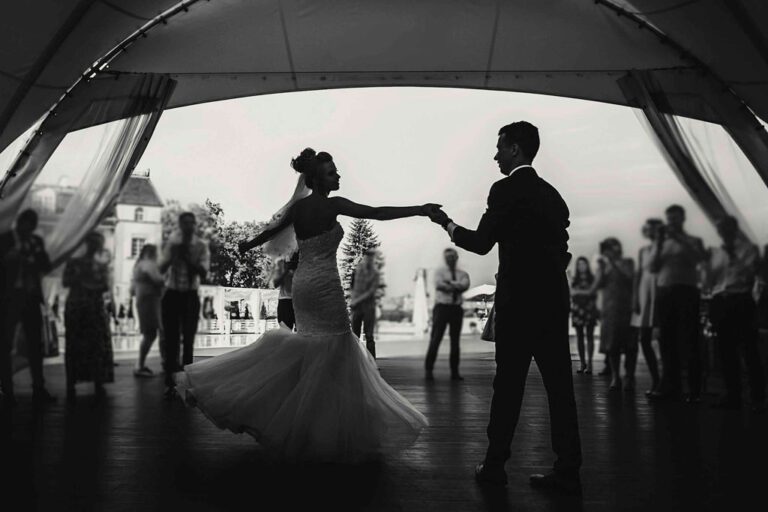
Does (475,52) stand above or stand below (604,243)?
above

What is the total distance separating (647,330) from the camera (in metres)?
7.12

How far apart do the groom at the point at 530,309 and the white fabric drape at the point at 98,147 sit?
4300mm

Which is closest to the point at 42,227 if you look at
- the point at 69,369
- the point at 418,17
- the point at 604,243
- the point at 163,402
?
the point at 69,369

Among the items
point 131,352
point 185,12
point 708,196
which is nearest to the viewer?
point 708,196

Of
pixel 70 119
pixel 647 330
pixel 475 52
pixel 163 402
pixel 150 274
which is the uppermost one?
pixel 475 52

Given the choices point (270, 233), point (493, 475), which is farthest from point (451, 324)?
point (493, 475)

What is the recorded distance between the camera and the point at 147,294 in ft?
25.4

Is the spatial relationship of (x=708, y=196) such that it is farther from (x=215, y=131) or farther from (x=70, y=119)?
(x=70, y=119)

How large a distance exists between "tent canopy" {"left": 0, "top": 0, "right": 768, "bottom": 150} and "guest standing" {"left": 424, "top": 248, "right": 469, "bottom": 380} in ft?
6.39

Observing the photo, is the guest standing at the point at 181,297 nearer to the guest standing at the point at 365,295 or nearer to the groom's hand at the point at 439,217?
the guest standing at the point at 365,295

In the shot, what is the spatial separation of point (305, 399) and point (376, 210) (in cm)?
102

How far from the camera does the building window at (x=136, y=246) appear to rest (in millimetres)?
7223

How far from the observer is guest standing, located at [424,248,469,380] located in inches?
326

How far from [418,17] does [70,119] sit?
336 centimetres
